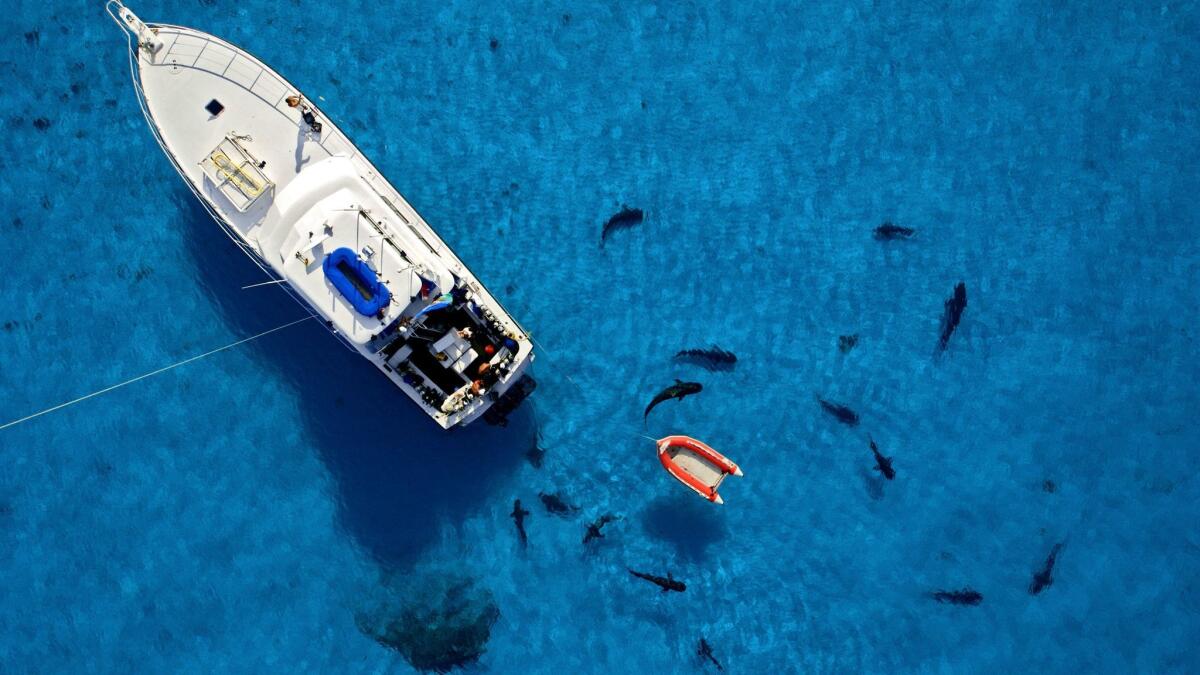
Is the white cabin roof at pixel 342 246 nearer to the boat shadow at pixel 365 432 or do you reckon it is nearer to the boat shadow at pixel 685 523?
the boat shadow at pixel 365 432

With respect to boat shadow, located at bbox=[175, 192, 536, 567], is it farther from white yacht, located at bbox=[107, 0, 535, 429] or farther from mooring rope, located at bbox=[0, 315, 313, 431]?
white yacht, located at bbox=[107, 0, 535, 429]

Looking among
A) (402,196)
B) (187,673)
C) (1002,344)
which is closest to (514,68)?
(402,196)

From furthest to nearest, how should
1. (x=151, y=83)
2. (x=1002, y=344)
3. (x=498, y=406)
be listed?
1. (x=1002, y=344)
2. (x=498, y=406)
3. (x=151, y=83)

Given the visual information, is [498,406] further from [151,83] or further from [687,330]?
[151,83]

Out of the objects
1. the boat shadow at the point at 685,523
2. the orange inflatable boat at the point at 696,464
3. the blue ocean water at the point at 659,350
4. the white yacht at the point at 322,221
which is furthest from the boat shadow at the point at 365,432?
the boat shadow at the point at 685,523

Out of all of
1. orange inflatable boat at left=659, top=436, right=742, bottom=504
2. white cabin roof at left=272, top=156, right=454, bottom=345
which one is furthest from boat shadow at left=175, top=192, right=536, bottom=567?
orange inflatable boat at left=659, top=436, right=742, bottom=504

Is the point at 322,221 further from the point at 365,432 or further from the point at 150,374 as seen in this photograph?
the point at 150,374

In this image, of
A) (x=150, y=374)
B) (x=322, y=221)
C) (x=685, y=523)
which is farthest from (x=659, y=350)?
(x=150, y=374)
